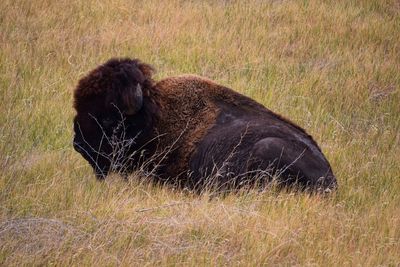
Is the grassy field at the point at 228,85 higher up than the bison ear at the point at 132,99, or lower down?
lower down

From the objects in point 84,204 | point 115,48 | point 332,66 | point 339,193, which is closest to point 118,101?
point 84,204

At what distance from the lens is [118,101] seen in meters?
6.38

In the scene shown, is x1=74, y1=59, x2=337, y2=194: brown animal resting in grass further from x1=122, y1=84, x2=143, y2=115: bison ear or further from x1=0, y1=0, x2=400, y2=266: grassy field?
x1=0, y1=0, x2=400, y2=266: grassy field

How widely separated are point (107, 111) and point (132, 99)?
0.98 feet

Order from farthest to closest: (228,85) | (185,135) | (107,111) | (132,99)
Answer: (228,85) < (185,135) < (107,111) < (132,99)

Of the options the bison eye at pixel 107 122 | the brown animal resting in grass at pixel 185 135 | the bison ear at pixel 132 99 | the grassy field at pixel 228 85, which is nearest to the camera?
the grassy field at pixel 228 85

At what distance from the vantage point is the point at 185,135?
6.77m

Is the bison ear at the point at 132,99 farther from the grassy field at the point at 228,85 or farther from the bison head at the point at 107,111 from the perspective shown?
the grassy field at the point at 228,85

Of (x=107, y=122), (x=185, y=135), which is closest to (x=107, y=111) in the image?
(x=107, y=122)

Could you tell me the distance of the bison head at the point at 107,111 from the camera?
6.35 m

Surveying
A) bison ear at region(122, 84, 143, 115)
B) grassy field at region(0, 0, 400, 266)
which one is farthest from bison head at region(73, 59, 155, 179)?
grassy field at region(0, 0, 400, 266)

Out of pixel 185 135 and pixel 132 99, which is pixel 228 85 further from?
pixel 132 99

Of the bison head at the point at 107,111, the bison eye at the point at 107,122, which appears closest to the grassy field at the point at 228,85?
the bison head at the point at 107,111

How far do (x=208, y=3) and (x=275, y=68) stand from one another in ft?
11.3
